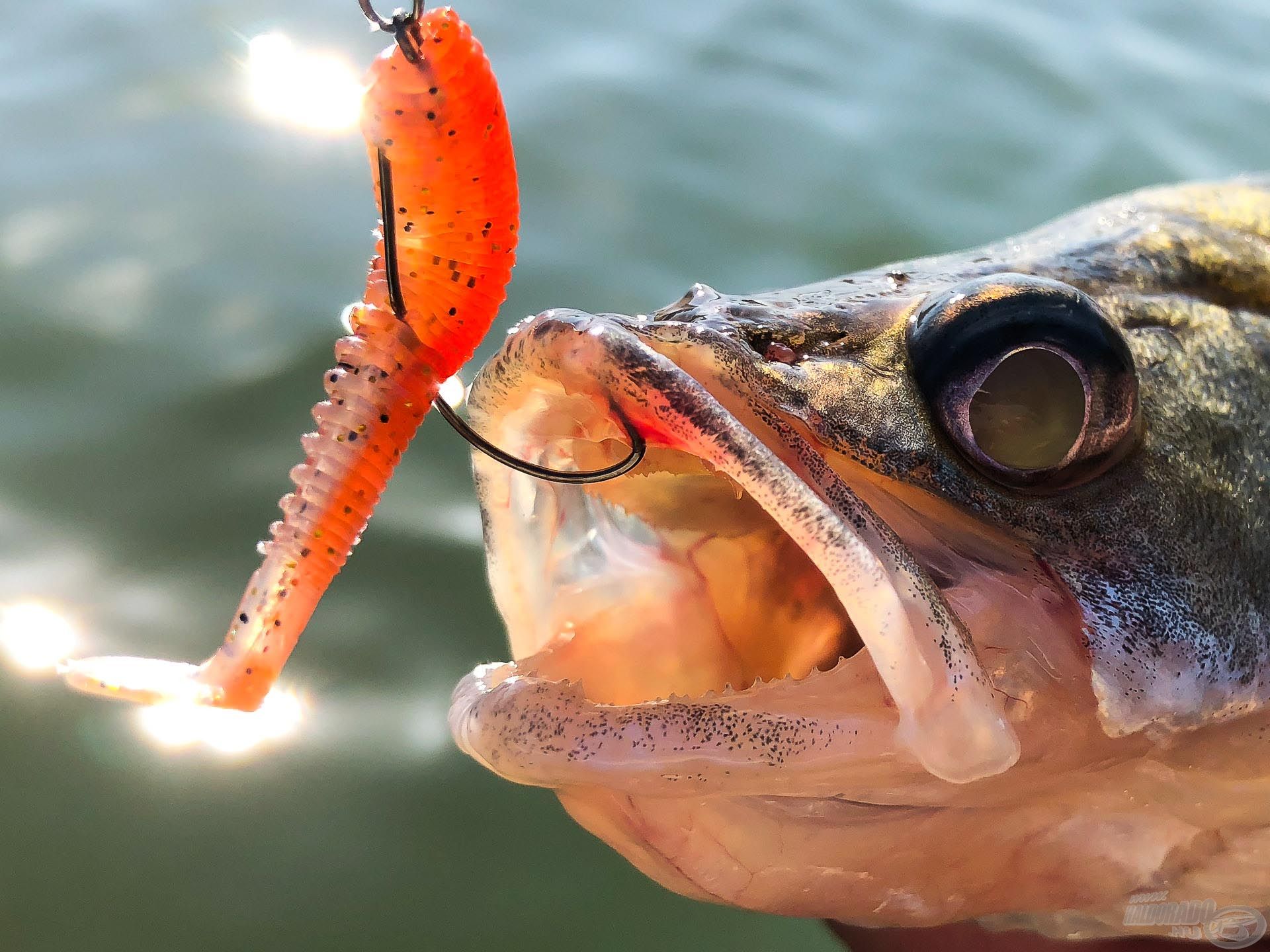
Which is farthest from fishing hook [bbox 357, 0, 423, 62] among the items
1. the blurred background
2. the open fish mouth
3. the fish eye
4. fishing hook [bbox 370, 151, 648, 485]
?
the blurred background

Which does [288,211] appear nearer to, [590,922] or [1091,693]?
[590,922]

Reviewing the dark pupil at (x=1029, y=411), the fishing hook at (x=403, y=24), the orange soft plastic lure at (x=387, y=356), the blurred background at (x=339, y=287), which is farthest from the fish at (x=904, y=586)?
the blurred background at (x=339, y=287)

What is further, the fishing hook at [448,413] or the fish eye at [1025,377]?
the fish eye at [1025,377]

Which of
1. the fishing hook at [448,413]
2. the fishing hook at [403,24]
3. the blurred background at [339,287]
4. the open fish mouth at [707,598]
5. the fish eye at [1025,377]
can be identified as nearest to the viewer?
the fishing hook at [403,24]

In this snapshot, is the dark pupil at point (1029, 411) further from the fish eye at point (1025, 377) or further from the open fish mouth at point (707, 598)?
the open fish mouth at point (707, 598)

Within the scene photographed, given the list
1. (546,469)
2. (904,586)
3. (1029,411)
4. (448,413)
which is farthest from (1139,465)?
(448,413)

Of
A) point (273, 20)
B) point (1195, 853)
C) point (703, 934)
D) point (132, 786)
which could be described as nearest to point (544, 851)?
point (703, 934)
